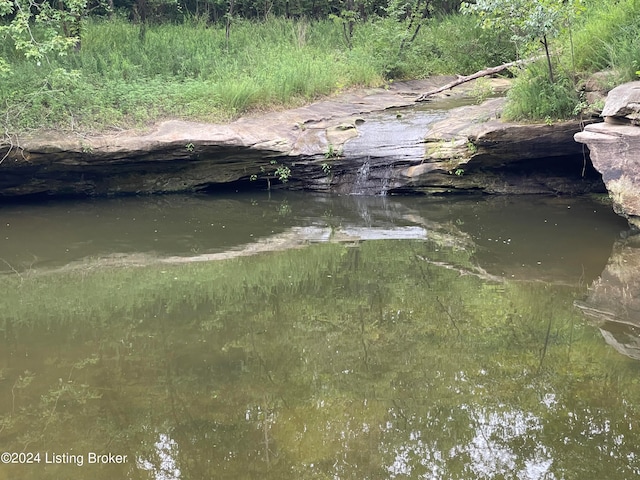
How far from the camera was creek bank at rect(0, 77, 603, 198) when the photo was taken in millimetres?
9055

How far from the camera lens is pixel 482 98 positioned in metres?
11.9

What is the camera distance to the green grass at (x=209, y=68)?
385 inches

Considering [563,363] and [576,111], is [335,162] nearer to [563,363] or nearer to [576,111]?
[576,111]

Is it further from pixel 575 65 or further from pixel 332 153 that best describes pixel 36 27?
pixel 575 65

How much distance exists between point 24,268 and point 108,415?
12.3ft

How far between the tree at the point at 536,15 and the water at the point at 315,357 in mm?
2733

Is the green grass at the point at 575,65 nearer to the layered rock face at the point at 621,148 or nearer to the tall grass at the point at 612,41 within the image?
the tall grass at the point at 612,41

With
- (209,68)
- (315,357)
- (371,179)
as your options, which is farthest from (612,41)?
(209,68)

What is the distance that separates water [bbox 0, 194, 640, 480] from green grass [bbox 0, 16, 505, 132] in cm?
300

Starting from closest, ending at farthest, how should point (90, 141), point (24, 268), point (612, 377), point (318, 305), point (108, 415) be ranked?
point (108, 415), point (612, 377), point (318, 305), point (24, 268), point (90, 141)

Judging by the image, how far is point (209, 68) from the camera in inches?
482

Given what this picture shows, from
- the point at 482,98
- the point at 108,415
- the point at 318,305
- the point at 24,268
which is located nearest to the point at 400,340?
the point at 318,305

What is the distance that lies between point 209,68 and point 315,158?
3926 millimetres
